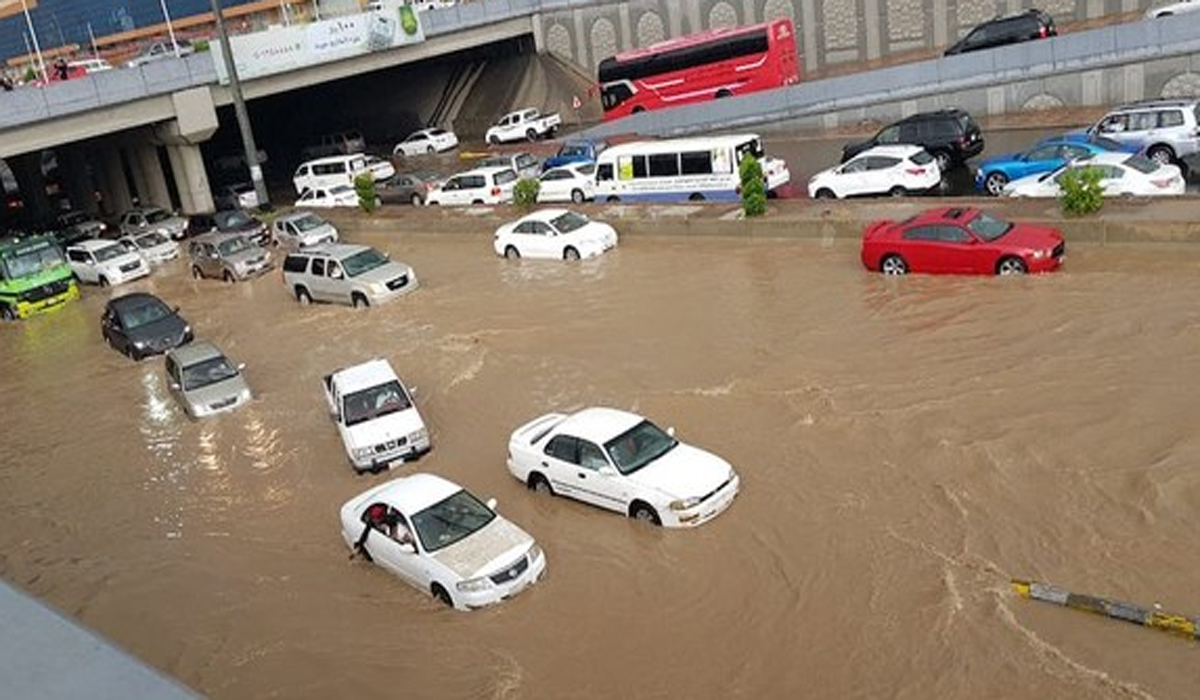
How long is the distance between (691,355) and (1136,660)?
1009 cm

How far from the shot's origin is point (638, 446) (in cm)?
1394

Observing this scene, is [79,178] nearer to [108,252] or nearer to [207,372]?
[108,252]

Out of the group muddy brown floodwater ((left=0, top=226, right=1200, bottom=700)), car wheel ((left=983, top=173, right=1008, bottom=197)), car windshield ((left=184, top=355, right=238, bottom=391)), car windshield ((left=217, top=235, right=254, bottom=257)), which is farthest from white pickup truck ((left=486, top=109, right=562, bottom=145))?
car windshield ((left=184, top=355, right=238, bottom=391))

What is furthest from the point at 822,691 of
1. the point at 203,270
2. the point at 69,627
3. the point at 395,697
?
the point at 203,270

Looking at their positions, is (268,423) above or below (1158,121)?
below

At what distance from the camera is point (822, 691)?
1005 cm

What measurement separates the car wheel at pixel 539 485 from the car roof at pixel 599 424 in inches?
28.3

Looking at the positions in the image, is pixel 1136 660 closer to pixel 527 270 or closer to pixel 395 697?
pixel 395 697

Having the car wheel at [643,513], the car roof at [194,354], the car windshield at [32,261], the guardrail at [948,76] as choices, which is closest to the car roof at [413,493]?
the car wheel at [643,513]

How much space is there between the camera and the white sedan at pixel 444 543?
12180mm

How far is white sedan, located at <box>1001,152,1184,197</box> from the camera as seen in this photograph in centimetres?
2162

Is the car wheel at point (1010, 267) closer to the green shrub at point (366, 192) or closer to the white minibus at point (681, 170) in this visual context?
the white minibus at point (681, 170)

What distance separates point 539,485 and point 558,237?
12688mm

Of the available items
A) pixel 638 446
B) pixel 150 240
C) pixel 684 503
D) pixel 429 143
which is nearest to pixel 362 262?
pixel 150 240
